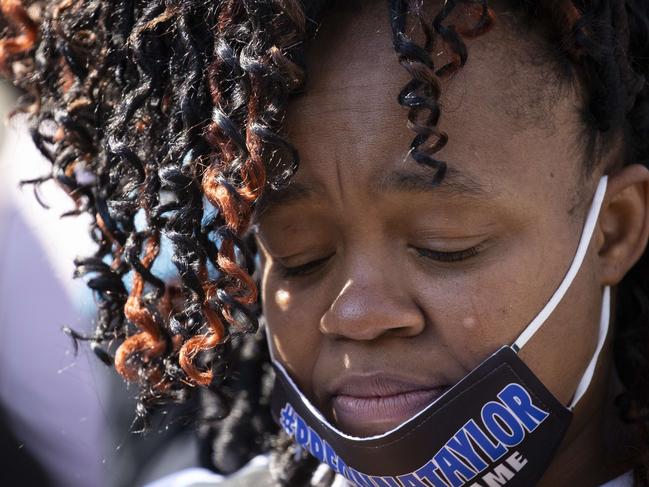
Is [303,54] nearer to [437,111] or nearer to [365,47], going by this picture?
[365,47]

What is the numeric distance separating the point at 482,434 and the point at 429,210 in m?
0.45

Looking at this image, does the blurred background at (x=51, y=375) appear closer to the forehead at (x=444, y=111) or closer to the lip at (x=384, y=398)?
the lip at (x=384, y=398)

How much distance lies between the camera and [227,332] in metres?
2.21

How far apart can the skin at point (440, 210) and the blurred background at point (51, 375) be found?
4.61ft

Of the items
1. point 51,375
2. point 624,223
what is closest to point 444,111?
point 624,223

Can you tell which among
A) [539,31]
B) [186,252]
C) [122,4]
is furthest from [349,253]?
[122,4]

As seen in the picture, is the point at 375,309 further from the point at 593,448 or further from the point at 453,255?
the point at 593,448

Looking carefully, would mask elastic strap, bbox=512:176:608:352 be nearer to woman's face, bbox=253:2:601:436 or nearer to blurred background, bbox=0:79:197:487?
woman's face, bbox=253:2:601:436

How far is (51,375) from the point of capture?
3795 mm

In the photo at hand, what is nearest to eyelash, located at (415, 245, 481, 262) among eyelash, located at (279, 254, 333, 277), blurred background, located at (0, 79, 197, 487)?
eyelash, located at (279, 254, 333, 277)

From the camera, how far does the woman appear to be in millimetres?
2113

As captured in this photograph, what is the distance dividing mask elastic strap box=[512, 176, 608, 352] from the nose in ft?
0.69

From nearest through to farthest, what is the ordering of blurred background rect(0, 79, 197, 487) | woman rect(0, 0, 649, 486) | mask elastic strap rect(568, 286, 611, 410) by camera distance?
woman rect(0, 0, 649, 486) < mask elastic strap rect(568, 286, 611, 410) < blurred background rect(0, 79, 197, 487)

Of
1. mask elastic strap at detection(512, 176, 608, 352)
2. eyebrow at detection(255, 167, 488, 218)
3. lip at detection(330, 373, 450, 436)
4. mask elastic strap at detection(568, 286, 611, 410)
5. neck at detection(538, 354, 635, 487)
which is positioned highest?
eyebrow at detection(255, 167, 488, 218)
